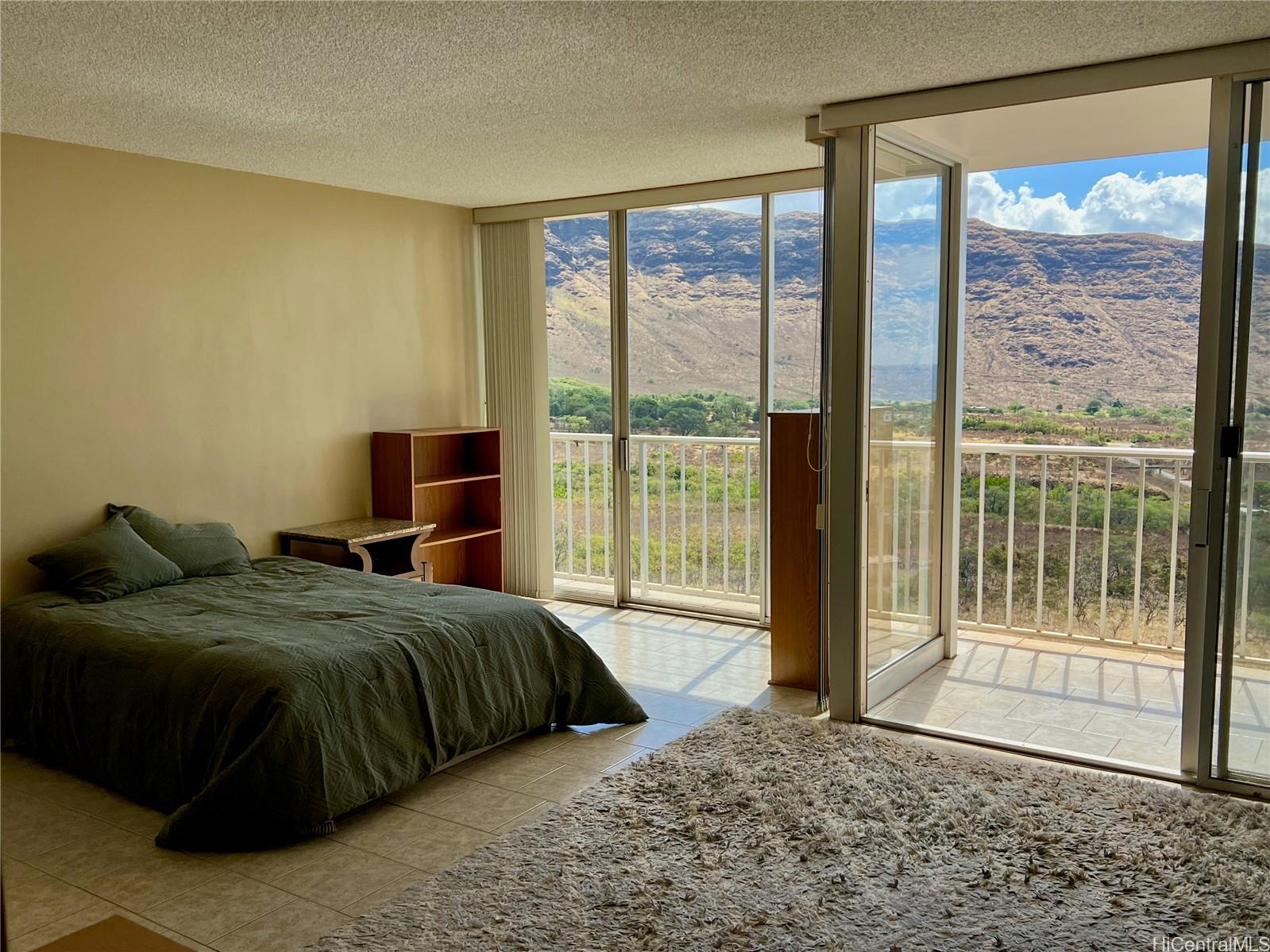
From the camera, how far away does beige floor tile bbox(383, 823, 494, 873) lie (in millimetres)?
2949

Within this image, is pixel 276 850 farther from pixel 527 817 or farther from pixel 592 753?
pixel 592 753

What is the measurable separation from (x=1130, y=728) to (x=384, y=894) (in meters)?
2.94

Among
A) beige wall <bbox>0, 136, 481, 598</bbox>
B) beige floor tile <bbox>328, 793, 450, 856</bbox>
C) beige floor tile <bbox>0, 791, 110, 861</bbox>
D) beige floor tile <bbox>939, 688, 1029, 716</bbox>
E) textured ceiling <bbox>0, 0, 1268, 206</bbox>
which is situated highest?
textured ceiling <bbox>0, 0, 1268, 206</bbox>

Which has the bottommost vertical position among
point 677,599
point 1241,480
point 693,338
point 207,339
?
point 677,599

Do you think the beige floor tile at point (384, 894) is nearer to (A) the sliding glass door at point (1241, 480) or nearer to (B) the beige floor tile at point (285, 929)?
(B) the beige floor tile at point (285, 929)

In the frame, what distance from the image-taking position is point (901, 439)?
14.4 ft

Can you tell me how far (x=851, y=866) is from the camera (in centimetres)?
284

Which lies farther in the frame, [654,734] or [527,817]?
[654,734]

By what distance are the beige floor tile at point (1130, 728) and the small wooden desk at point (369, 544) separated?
10.6 ft

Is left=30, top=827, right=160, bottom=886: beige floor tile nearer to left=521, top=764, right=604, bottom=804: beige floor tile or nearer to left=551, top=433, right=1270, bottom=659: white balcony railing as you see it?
left=521, top=764, right=604, bottom=804: beige floor tile

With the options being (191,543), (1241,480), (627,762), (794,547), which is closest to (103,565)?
(191,543)

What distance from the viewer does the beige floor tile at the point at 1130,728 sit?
12.7 feet

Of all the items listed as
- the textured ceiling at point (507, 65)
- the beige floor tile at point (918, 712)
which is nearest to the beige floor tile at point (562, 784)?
the beige floor tile at point (918, 712)

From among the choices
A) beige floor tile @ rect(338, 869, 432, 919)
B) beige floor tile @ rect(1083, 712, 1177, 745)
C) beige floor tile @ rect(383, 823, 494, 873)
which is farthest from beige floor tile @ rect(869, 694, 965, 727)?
beige floor tile @ rect(338, 869, 432, 919)
